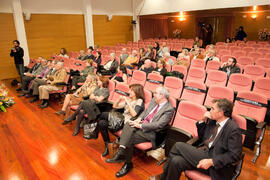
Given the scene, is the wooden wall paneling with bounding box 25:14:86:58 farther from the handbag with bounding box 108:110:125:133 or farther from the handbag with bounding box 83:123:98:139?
the handbag with bounding box 108:110:125:133

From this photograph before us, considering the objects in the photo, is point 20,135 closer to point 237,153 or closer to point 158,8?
point 237,153

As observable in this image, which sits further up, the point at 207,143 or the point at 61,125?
the point at 207,143

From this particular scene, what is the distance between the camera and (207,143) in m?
2.15

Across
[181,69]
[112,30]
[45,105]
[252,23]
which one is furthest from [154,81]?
[252,23]

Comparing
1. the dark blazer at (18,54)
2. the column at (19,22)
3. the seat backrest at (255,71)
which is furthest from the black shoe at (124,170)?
the column at (19,22)

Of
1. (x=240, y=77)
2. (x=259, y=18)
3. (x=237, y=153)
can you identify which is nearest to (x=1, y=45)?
(x=240, y=77)

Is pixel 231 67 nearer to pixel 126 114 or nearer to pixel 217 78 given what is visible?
pixel 217 78

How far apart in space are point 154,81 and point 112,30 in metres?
9.50

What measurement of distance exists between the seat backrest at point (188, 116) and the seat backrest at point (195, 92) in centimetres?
90

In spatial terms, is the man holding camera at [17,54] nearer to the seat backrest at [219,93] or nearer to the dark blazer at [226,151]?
the seat backrest at [219,93]

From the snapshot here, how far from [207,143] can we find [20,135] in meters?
3.38

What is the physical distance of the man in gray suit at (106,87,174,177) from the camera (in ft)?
8.18

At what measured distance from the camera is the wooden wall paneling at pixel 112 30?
470 inches

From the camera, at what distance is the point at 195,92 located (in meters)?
3.57
